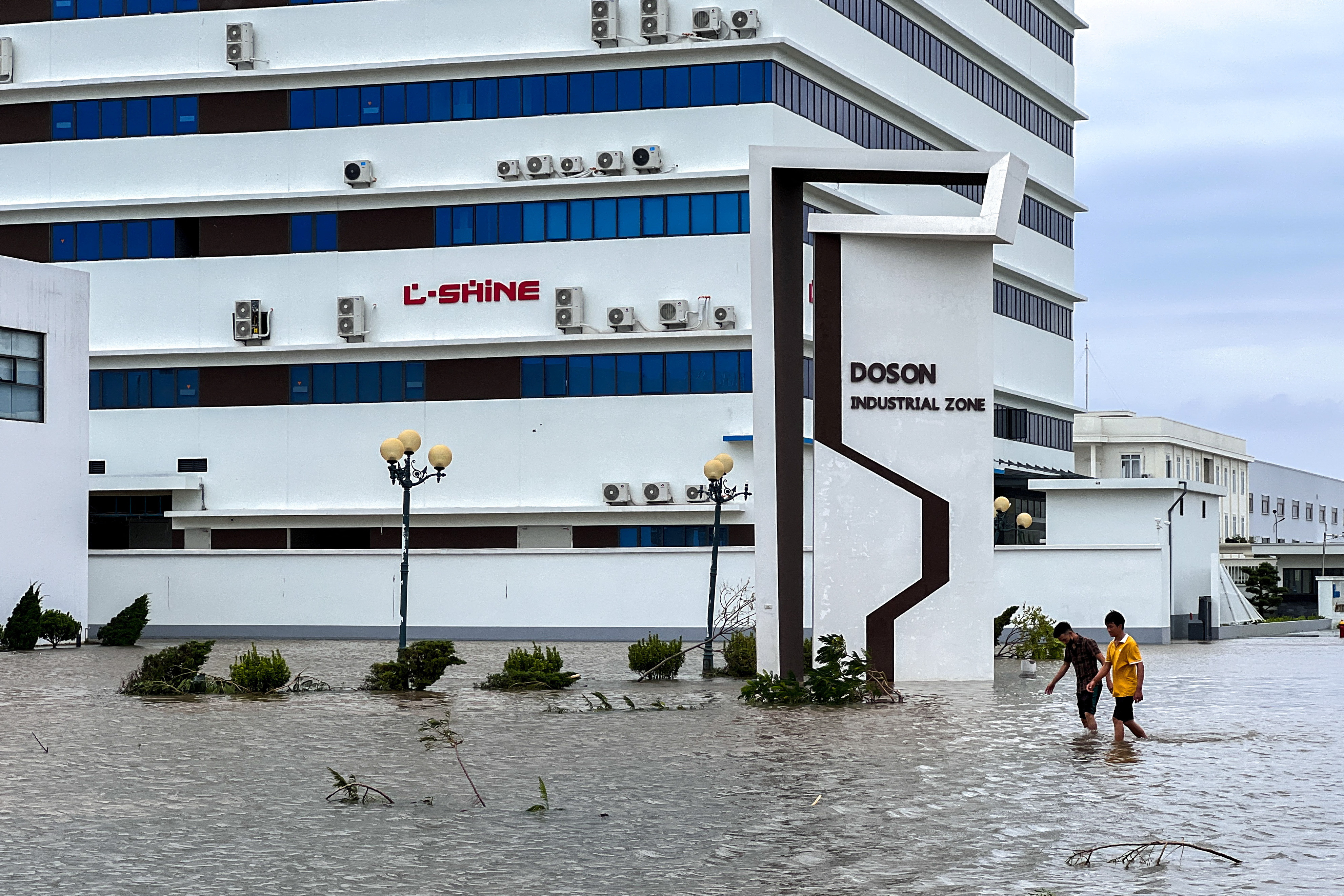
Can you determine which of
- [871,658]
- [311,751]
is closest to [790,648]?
[871,658]

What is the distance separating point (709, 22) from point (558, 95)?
4528 mm

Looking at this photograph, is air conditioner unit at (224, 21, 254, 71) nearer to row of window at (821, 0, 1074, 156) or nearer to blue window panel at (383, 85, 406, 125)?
blue window panel at (383, 85, 406, 125)

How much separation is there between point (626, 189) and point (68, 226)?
1638cm

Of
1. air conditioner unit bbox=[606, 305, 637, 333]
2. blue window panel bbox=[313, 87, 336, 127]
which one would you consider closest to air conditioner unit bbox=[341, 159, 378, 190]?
blue window panel bbox=[313, 87, 336, 127]

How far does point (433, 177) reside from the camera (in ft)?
152

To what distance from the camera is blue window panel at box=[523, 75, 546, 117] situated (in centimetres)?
4566

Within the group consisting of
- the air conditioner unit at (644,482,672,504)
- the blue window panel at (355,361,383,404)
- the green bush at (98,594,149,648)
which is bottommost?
the green bush at (98,594,149,648)

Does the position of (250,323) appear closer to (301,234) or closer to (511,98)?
(301,234)

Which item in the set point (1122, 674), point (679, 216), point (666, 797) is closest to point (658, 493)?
point (679, 216)

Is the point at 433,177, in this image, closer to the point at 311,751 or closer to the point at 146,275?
the point at 146,275

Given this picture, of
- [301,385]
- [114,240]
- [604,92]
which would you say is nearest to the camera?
[604,92]

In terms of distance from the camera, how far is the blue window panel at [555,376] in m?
45.2

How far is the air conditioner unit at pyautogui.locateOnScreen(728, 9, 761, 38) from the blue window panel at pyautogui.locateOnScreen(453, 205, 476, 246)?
8.44 meters

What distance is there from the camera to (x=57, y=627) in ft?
118
